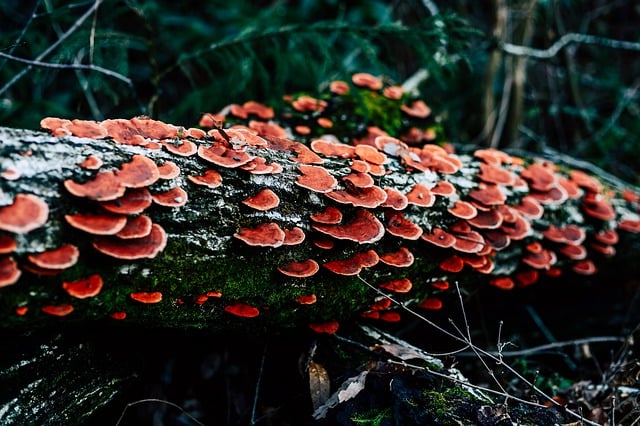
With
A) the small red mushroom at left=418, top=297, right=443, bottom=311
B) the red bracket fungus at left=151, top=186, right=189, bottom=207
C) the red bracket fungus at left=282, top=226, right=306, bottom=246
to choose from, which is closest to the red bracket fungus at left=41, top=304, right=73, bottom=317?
the red bracket fungus at left=151, top=186, right=189, bottom=207

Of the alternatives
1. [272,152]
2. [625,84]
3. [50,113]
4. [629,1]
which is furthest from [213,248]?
[629,1]

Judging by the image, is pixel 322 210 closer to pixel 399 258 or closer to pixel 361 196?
pixel 361 196

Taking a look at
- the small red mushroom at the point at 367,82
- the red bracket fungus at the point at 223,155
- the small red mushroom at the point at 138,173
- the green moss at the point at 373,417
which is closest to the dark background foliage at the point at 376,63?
the small red mushroom at the point at 367,82

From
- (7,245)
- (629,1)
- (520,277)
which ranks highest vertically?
(629,1)

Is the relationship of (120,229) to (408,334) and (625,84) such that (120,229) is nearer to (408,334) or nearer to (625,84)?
(408,334)

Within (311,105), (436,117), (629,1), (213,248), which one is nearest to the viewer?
(213,248)

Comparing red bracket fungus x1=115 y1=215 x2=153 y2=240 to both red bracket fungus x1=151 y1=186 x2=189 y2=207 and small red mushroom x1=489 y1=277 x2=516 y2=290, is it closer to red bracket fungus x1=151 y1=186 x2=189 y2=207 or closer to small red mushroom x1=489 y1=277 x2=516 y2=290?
red bracket fungus x1=151 y1=186 x2=189 y2=207
